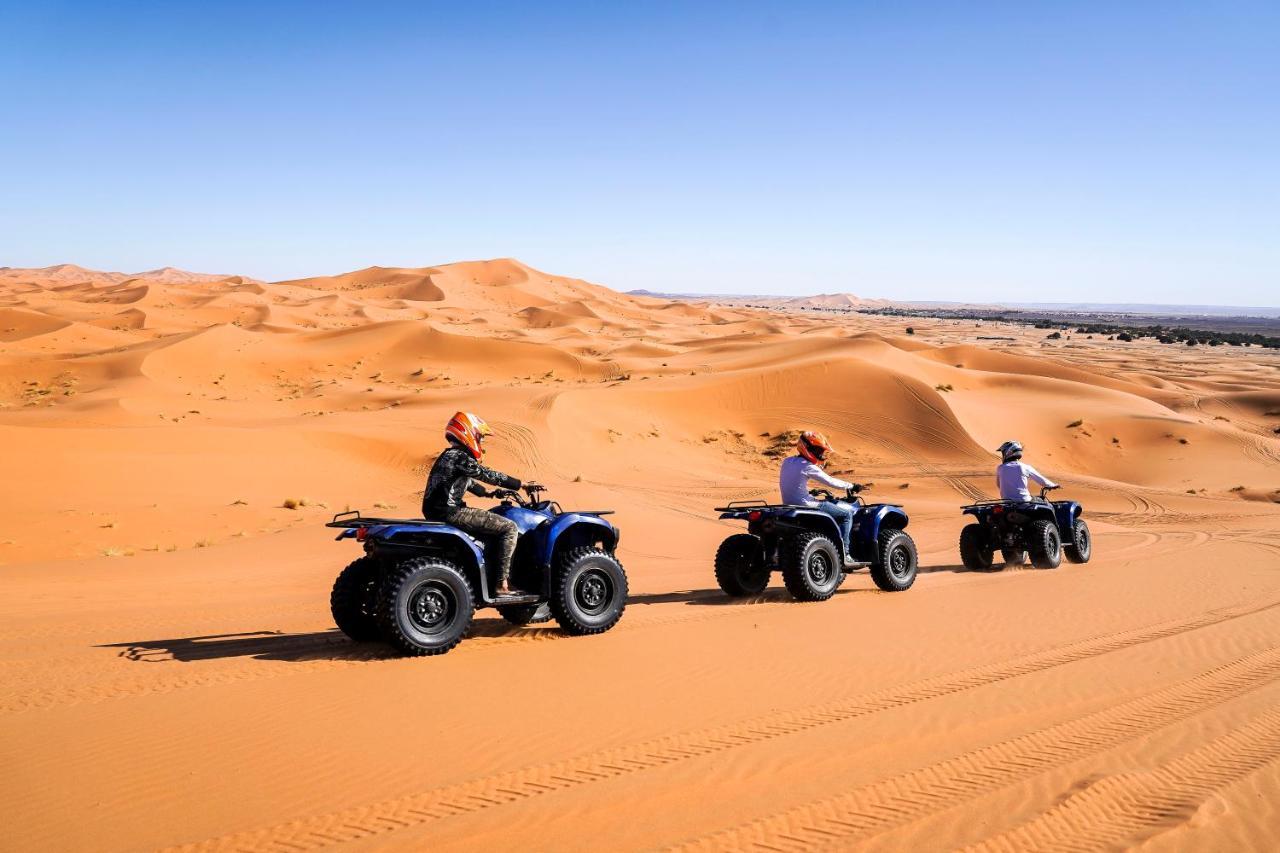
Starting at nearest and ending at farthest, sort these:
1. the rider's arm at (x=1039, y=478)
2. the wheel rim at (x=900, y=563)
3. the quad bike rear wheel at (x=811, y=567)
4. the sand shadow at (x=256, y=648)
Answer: the sand shadow at (x=256, y=648)
the quad bike rear wheel at (x=811, y=567)
the wheel rim at (x=900, y=563)
the rider's arm at (x=1039, y=478)

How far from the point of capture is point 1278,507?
20.8 m

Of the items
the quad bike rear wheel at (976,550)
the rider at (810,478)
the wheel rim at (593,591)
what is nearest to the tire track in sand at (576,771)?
the wheel rim at (593,591)

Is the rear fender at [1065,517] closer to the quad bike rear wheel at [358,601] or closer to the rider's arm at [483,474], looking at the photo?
the rider's arm at [483,474]

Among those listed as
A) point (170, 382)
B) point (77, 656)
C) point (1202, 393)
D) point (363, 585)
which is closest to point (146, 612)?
point (77, 656)

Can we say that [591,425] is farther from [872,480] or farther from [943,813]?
[943,813]

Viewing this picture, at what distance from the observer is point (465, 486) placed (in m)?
7.67

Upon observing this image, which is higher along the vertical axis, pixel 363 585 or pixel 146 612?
pixel 363 585

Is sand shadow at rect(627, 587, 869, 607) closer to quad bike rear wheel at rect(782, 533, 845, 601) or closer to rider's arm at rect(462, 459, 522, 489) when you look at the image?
quad bike rear wheel at rect(782, 533, 845, 601)

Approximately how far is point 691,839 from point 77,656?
5.38m

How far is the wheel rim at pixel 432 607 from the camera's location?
729 cm

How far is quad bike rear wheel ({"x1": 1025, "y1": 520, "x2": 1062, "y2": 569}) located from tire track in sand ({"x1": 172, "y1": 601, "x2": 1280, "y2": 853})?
550 centimetres

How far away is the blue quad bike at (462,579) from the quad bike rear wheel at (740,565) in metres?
2.27

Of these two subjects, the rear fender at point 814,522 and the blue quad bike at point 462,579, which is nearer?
the blue quad bike at point 462,579

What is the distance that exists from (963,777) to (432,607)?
13.1 ft
